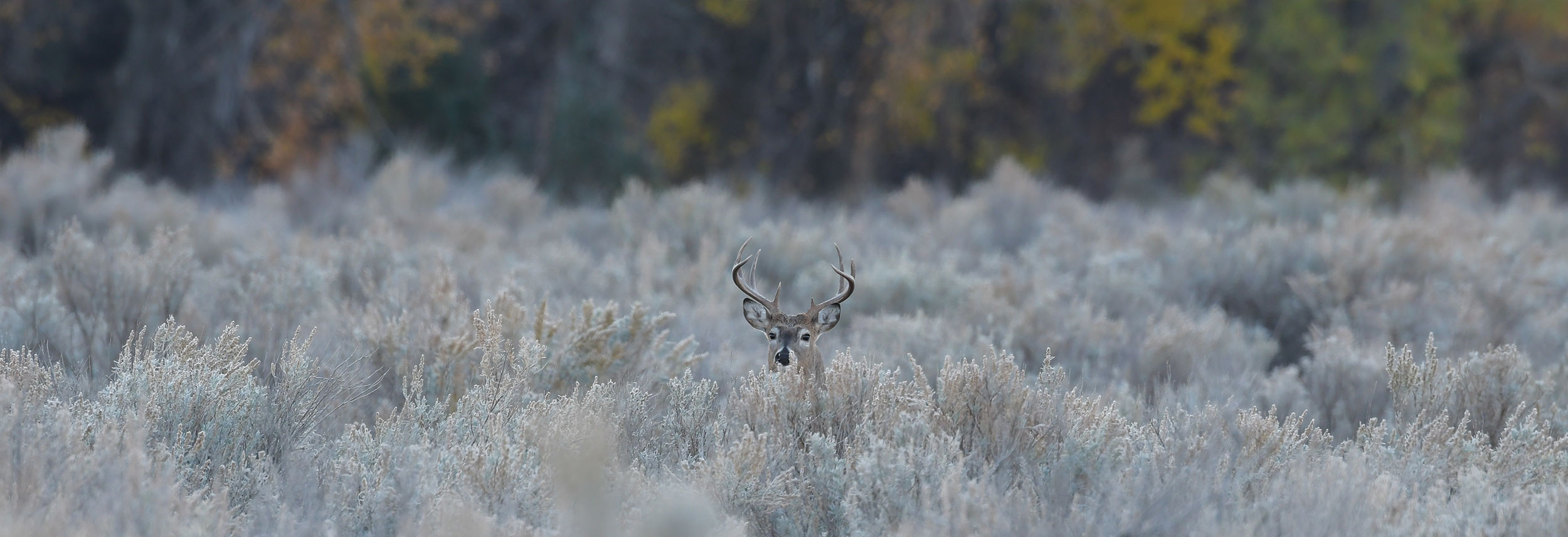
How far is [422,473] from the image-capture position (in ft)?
13.4

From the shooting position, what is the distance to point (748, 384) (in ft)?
16.8

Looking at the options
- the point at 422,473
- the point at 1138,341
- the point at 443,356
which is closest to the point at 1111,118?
the point at 1138,341

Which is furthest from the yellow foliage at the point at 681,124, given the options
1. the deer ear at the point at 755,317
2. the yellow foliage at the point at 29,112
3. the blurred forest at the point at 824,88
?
the deer ear at the point at 755,317

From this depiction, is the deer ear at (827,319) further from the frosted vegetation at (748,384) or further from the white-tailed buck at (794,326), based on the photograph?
the frosted vegetation at (748,384)

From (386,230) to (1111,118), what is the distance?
43.9ft

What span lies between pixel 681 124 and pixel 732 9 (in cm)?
215

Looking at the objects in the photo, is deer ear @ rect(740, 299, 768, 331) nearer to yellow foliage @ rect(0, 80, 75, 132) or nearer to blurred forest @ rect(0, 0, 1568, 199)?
blurred forest @ rect(0, 0, 1568, 199)

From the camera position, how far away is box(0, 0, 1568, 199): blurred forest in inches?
628

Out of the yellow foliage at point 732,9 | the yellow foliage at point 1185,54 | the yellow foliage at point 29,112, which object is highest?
the yellow foliage at point 1185,54

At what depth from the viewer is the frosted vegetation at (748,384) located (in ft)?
12.9

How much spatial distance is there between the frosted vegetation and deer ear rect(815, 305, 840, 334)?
23 cm

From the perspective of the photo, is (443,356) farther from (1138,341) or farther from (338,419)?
(1138,341)

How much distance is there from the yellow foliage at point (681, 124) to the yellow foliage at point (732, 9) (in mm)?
1313

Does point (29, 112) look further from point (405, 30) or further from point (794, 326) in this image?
point (794, 326)
